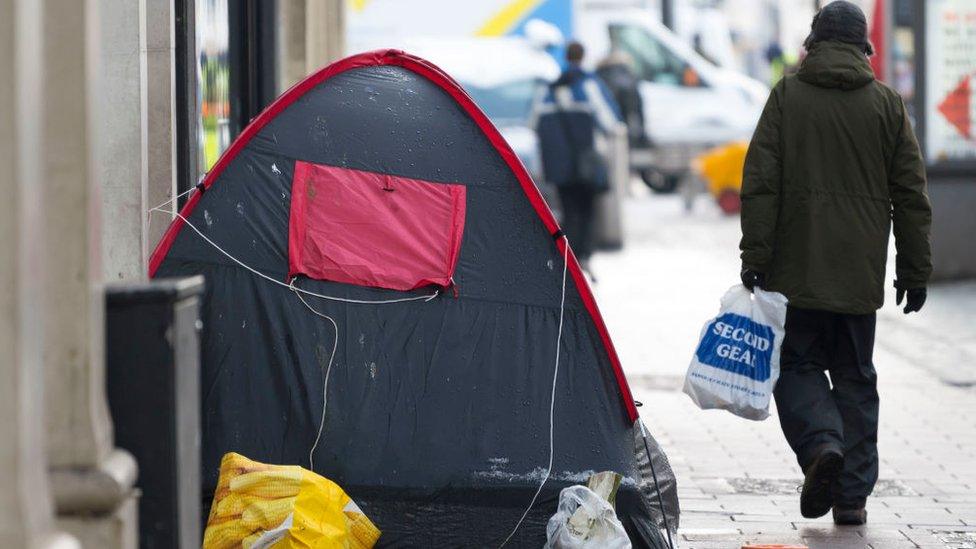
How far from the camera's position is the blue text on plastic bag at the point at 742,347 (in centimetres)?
624

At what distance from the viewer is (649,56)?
24828 millimetres

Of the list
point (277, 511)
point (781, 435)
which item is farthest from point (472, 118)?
point (781, 435)

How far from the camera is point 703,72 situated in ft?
80.7

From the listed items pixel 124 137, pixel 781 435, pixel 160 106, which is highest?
pixel 160 106

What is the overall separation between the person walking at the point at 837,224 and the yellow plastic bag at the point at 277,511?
1.78 metres

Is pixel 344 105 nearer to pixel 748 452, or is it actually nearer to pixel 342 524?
pixel 342 524

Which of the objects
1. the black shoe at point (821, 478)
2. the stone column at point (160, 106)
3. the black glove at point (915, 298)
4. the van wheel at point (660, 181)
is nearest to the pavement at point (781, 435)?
the black shoe at point (821, 478)

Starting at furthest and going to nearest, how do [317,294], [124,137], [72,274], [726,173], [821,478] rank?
[726,173], [124,137], [821,478], [317,294], [72,274]

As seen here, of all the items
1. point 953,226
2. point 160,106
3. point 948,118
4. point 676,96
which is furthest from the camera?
point 676,96

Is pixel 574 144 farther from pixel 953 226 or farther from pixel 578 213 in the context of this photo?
pixel 953 226

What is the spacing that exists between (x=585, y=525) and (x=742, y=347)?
108 centimetres

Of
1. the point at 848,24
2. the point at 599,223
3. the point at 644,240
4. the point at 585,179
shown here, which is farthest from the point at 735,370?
the point at 644,240

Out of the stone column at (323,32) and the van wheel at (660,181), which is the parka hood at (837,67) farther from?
the van wheel at (660,181)

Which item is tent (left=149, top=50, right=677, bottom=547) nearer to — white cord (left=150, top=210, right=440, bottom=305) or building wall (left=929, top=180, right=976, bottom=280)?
white cord (left=150, top=210, right=440, bottom=305)
